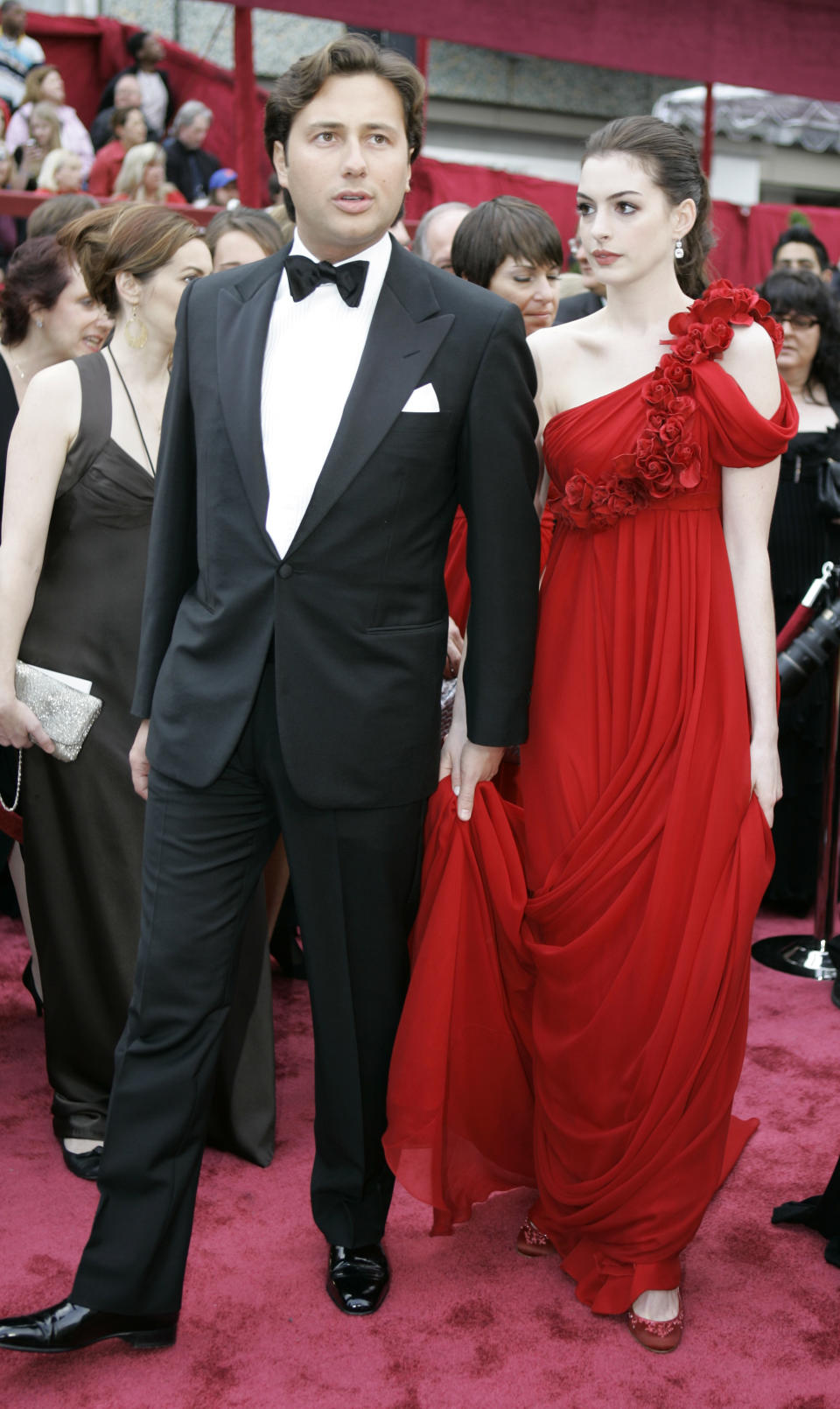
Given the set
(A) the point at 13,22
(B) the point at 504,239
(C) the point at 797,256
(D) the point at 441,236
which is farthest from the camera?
(A) the point at 13,22

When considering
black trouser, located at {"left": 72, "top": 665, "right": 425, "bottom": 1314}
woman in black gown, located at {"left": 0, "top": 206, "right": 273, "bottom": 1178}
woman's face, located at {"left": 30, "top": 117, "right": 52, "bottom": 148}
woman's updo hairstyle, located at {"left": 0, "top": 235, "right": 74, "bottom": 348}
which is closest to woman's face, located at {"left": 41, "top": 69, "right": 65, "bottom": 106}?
woman's face, located at {"left": 30, "top": 117, "right": 52, "bottom": 148}

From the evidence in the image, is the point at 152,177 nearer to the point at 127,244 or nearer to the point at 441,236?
the point at 441,236

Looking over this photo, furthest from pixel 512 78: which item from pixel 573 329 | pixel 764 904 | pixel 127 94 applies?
pixel 573 329

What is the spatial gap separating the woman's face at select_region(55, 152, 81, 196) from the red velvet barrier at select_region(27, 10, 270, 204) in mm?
1976

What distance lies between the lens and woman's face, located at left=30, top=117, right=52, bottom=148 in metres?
8.72

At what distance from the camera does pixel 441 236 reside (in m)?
4.02

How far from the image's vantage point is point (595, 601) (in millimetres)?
2277

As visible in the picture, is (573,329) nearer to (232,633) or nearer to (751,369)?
(751,369)

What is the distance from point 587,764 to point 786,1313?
0.93m

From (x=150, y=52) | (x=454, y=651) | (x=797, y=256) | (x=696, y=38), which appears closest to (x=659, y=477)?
(x=454, y=651)

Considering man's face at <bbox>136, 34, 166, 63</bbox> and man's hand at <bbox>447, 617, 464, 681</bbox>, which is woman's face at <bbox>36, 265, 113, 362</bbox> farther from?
man's face at <bbox>136, 34, 166, 63</bbox>

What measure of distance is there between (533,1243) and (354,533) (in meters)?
1.29

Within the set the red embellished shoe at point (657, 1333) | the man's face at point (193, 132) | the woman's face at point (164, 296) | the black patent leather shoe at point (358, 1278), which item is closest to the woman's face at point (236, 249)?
the woman's face at point (164, 296)

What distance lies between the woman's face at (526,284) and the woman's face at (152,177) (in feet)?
19.7
